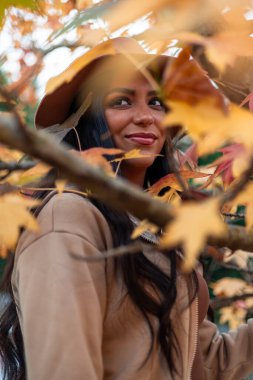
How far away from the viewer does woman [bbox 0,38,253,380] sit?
0.90m

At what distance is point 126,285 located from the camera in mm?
1002

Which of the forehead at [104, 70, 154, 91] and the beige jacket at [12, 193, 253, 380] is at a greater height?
the forehead at [104, 70, 154, 91]

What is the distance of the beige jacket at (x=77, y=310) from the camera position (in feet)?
2.93

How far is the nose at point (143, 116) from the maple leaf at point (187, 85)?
478 millimetres

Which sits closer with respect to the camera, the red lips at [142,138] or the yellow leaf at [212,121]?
the yellow leaf at [212,121]

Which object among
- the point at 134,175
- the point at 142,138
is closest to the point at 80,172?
the point at 142,138

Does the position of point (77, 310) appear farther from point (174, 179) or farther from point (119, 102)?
point (119, 102)

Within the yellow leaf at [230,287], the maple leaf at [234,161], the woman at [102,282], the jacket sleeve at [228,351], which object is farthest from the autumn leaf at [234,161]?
the yellow leaf at [230,287]

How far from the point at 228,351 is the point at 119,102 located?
71 cm

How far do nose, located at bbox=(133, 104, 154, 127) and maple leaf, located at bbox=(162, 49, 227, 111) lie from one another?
48 centimetres

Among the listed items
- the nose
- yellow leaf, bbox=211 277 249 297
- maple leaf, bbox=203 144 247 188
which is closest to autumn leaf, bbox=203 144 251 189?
maple leaf, bbox=203 144 247 188

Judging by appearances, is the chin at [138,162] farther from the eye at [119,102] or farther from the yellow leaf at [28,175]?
the yellow leaf at [28,175]

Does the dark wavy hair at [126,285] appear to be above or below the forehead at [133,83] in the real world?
below

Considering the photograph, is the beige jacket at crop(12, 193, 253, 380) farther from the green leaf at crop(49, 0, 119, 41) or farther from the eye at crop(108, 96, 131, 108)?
the green leaf at crop(49, 0, 119, 41)
